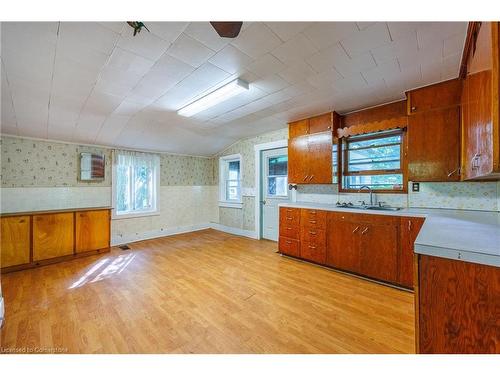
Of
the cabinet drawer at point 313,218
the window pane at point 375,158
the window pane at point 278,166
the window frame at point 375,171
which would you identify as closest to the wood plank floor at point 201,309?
the cabinet drawer at point 313,218

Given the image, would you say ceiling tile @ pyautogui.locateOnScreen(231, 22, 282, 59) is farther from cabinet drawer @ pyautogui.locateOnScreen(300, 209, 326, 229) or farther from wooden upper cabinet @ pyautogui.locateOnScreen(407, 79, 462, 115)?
cabinet drawer @ pyautogui.locateOnScreen(300, 209, 326, 229)

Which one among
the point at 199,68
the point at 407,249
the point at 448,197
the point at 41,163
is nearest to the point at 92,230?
the point at 41,163

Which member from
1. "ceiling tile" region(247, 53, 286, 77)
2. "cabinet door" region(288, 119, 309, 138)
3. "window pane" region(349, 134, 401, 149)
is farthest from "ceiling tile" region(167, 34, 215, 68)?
"window pane" region(349, 134, 401, 149)

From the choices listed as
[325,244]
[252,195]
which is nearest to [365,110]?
[325,244]

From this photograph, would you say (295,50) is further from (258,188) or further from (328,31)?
(258,188)

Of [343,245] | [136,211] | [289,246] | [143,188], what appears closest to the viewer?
[343,245]

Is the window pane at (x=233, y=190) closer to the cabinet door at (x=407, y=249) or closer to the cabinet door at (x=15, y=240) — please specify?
the cabinet door at (x=407, y=249)

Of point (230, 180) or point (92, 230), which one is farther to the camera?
point (230, 180)

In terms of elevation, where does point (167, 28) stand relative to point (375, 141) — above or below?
above

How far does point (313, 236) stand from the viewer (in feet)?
10.2

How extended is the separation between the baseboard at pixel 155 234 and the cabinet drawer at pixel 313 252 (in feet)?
Result: 10.8

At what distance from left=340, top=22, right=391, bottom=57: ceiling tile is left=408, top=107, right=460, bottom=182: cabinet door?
1.22 metres

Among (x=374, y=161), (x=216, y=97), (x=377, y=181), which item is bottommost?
A: (x=377, y=181)

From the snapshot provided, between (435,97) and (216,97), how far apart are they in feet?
8.46
